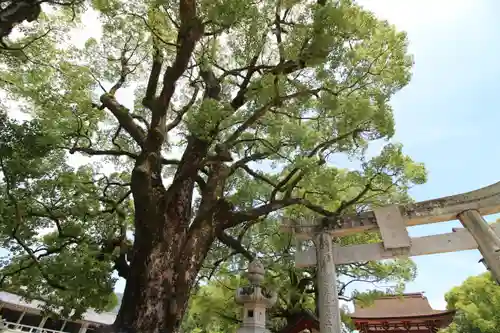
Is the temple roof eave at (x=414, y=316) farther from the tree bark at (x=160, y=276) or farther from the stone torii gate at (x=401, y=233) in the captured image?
the tree bark at (x=160, y=276)

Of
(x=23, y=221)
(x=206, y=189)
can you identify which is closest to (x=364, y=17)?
(x=206, y=189)

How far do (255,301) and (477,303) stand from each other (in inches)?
767

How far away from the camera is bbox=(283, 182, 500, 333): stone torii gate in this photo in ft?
17.2

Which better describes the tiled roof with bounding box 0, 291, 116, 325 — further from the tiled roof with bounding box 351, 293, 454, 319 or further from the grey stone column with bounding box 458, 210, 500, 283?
the grey stone column with bounding box 458, 210, 500, 283

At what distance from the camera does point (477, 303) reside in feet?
59.6

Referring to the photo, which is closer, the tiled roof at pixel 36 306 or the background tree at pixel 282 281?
the background tree at pixel 282 281

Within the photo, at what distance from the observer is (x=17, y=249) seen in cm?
632

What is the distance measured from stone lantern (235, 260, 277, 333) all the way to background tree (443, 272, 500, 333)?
1458 cm

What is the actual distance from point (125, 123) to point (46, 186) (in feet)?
6.49

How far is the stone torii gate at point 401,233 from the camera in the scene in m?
5.23

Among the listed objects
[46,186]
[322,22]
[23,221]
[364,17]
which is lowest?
[23,221]

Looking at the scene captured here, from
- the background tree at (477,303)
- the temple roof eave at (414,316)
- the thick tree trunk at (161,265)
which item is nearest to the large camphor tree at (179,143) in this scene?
the thick tree trunk at (161,265)

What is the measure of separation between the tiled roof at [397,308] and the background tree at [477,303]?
5118 mm

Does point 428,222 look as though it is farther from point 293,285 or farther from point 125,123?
point 125,123
